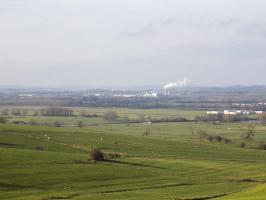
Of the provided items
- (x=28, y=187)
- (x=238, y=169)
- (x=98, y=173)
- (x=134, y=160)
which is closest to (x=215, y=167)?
(x=238, y=169)

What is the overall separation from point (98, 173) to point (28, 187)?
1045 cm

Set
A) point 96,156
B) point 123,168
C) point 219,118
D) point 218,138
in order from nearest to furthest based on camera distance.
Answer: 1. point 123,168
2. point 96,156
3. point 218,138
4. point 219,118

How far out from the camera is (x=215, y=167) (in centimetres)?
6938

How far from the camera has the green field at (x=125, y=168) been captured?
162 ft

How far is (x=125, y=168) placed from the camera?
65125mm

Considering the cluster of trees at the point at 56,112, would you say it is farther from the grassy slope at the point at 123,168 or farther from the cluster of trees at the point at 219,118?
the grassy slope at the point at 123,168

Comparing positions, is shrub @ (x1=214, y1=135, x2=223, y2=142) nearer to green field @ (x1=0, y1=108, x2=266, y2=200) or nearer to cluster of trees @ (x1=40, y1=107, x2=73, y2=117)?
green field @ (x1=0, y1=108, x2=266, y2=200)

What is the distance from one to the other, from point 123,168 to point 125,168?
222mm

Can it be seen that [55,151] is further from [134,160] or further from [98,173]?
[98,173]

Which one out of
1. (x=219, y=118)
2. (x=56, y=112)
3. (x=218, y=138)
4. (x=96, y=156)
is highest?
(x=56, y=112)

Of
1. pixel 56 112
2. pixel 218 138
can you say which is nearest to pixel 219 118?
pixel 56 112

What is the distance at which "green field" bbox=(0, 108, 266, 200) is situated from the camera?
162 ft

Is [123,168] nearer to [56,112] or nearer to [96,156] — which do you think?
[96,156]

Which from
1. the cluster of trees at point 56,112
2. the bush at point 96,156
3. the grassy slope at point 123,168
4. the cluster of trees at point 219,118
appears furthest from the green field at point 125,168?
the cluster of trees at point 56,112
